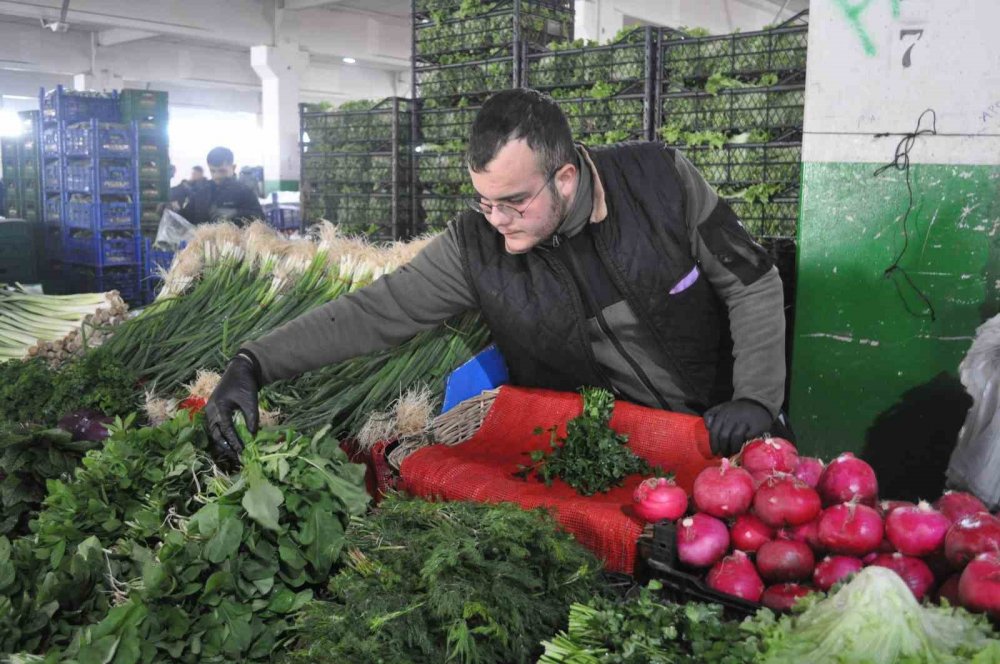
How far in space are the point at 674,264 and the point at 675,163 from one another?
0.32 m

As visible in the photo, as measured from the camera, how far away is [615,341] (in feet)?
8.48

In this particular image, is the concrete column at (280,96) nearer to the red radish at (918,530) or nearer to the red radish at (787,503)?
the red radish at (787,503)

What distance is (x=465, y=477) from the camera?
2.18m

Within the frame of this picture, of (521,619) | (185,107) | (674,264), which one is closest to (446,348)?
(674,264)

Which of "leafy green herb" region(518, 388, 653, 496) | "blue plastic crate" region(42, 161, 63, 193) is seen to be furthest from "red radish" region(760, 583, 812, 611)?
"blue plastic crate" region(42, 161, 63, 193)

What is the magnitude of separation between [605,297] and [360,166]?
4.24 meters

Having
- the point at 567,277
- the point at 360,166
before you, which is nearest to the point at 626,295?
the point at 567,277

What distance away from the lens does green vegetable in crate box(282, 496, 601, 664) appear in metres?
1.41

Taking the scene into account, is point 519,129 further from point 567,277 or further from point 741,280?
point 741,280

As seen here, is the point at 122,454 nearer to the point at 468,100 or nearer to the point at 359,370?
the point at 359,370

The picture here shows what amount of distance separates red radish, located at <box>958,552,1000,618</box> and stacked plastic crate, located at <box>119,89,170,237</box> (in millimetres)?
9236

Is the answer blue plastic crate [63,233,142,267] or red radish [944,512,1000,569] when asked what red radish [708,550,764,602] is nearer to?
red radish [944,512,1000,569]

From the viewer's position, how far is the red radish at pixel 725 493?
179cm

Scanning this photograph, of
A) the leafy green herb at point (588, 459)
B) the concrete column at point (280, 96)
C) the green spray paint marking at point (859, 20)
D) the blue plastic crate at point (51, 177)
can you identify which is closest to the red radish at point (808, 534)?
the leafy green herb at point (588, 459)
